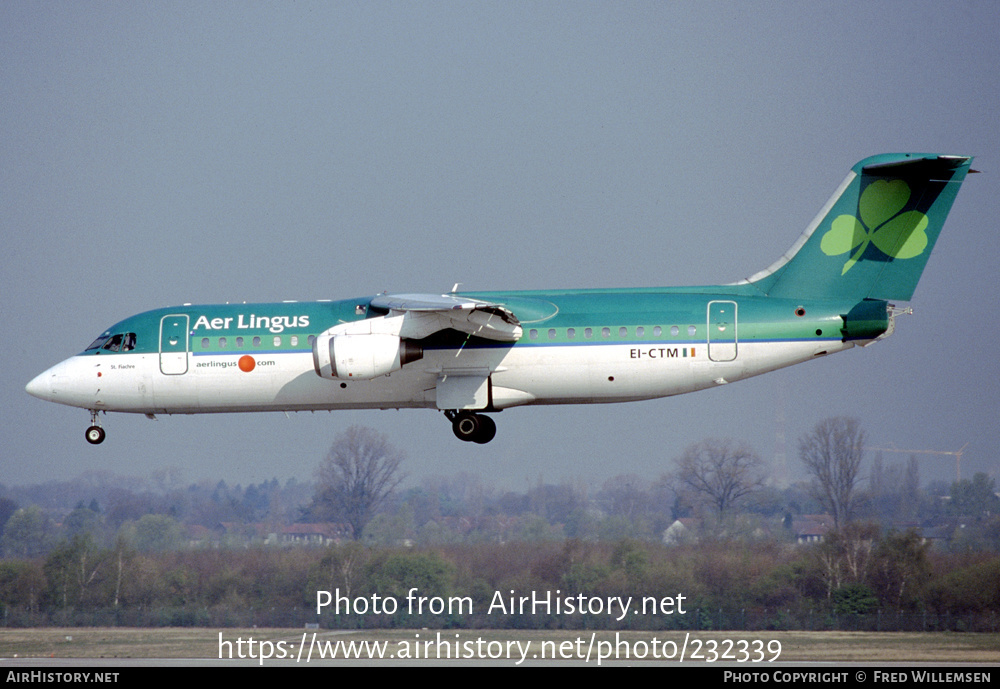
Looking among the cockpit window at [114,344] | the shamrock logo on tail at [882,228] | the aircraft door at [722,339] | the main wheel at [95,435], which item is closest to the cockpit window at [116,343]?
the cockpit window at [114,344]

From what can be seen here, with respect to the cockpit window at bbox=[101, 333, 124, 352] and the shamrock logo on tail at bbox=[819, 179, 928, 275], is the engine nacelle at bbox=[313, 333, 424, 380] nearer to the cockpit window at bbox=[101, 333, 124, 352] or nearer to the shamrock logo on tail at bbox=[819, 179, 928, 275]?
the cockpit window at bbox=[101, 333, 124, 352]

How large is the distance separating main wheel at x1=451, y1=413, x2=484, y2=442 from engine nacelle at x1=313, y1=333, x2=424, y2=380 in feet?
7.77

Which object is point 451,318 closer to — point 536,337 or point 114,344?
point 536,337

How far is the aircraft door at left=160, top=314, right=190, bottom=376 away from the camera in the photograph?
26.2 m

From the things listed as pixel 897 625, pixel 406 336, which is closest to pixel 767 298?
pixel 406 336

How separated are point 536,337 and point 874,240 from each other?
7.25 meters

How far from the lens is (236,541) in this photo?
3688 cm

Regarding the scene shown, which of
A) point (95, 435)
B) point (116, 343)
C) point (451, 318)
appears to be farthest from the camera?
point (95, 435)

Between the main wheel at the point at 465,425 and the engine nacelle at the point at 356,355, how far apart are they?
2368 mm

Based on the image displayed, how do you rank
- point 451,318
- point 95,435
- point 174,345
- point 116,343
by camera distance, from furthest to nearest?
point 95,435, point 116,343, point 174,345, point 451,318

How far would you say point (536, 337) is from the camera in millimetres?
25109

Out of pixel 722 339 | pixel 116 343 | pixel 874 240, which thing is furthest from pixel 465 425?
pixel 874 240

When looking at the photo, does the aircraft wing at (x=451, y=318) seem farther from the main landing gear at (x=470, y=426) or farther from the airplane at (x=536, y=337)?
the main landing gear at (x=470, y=426)

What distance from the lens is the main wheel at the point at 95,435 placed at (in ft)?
88.8
